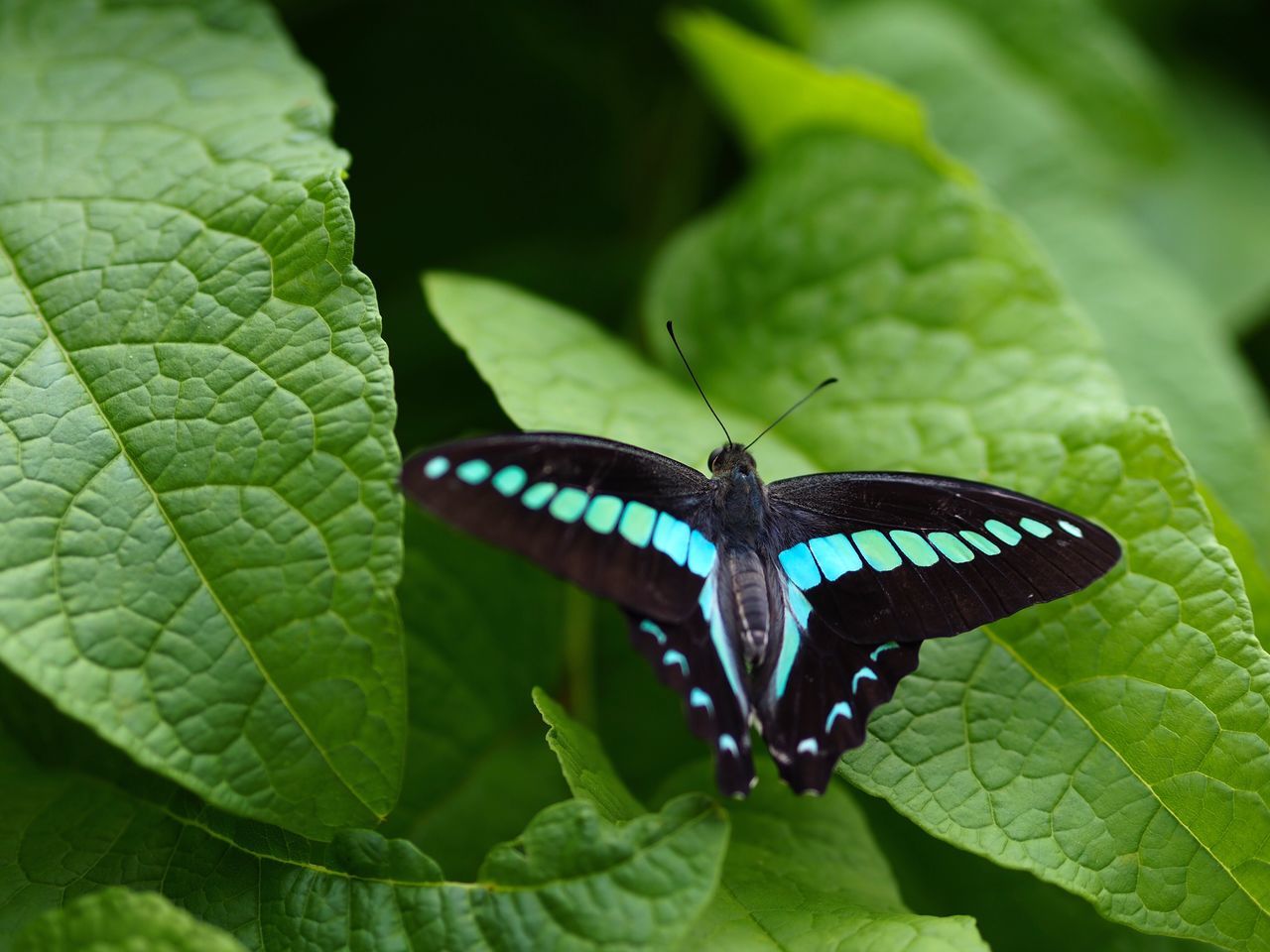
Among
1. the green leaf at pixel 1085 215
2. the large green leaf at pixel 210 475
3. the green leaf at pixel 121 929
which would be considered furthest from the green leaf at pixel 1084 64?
the green leaf at pixel 121 929

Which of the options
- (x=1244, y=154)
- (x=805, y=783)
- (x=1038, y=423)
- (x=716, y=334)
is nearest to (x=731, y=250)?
(x=716, y=334)

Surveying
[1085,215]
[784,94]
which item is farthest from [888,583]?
[1085,215]

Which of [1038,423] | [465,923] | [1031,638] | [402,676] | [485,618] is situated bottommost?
[485,618]

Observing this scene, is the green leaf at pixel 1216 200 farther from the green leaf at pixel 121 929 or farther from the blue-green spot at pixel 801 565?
the green leaf at pixel 121 929

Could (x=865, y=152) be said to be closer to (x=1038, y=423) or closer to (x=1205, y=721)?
(x=1038, y=423)

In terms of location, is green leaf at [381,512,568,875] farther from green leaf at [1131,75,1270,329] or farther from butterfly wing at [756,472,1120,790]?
green leaf at [1131,75,1270,329]
